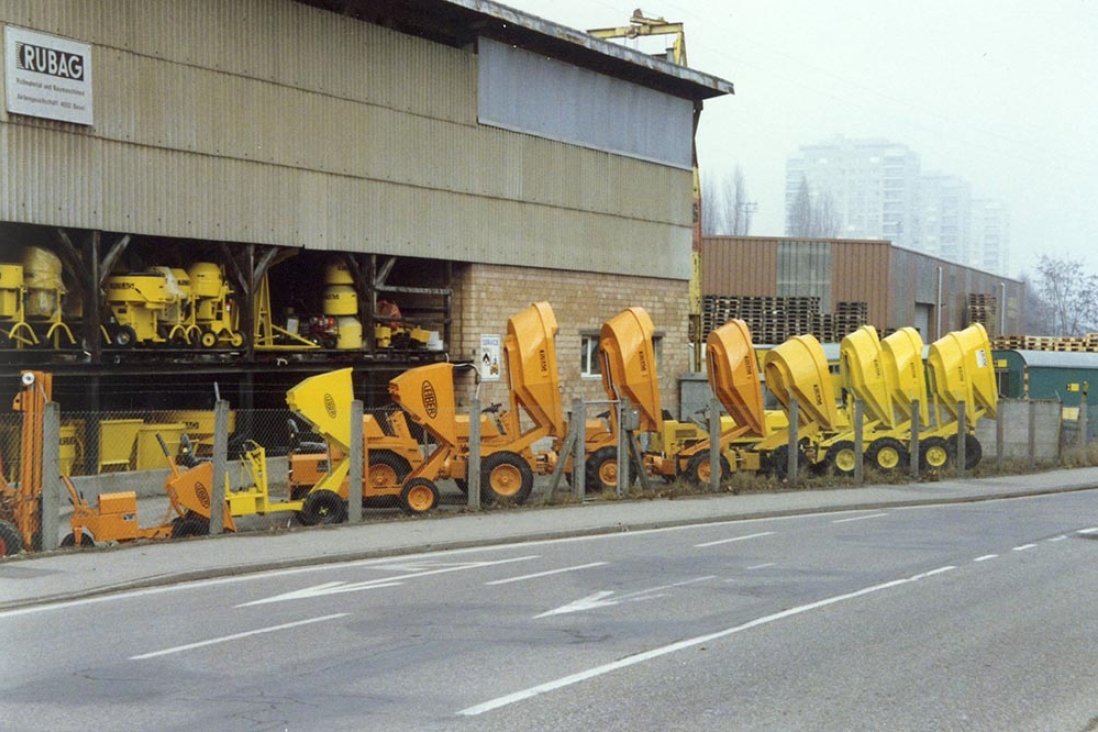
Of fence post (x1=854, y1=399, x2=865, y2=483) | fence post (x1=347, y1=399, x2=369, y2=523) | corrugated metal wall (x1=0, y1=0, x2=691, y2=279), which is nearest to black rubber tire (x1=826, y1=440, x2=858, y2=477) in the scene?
fence post (x1=854, y1=399, x2=865, y2=483)

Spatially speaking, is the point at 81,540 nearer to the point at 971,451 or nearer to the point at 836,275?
the point at 971,451

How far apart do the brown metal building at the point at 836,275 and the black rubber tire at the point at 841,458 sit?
1033 inches

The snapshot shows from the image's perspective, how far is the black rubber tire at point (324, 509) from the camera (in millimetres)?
17641

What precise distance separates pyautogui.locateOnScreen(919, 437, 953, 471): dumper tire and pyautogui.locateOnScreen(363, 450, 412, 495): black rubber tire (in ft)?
44.0

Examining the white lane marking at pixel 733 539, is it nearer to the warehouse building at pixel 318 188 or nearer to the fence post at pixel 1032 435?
the warehouse building at pixel 318 188

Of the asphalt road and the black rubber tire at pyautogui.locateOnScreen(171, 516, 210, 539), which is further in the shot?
the black rubber tire at pyautogui.locateOnScreen(171, 516, 210, 539)

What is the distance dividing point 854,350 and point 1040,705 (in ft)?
65.4

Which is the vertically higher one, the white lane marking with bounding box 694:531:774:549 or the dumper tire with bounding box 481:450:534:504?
the dumper tire with bounding box 481:450:534:504

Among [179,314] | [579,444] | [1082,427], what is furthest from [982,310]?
[179,314]

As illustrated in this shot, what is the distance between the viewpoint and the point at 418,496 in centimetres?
1920

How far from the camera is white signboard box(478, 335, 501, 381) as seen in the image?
102 ft

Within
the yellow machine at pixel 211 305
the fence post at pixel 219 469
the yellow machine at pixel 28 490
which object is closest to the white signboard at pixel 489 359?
the yellow machine at pixel 211 305

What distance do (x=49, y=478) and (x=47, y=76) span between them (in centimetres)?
943

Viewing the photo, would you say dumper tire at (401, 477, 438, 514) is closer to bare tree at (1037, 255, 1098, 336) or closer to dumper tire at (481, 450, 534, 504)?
dumper tire at (481, 450, 534, 504)
